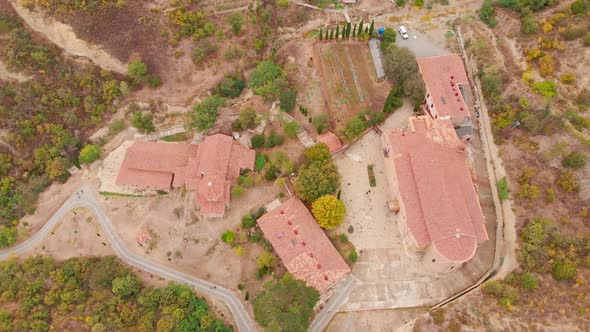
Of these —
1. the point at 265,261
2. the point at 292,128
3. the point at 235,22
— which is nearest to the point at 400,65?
the point at 292,128

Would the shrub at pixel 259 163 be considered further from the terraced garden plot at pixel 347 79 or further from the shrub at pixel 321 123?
the terraced garden plot at pixel 347 79

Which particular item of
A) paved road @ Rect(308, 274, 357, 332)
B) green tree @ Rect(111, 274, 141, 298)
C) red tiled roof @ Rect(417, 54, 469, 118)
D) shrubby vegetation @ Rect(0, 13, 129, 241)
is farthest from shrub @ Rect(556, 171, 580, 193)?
shrubby vegetation @ Rect(0, 13, 129, 241)

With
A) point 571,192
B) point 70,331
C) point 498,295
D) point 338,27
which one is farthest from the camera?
point 338,27

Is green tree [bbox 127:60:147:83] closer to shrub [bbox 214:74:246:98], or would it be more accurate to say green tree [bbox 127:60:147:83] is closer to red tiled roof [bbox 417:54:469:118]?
shrub [bbox 214:74:246:98]

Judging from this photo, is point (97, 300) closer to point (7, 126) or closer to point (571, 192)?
point (7, 126)

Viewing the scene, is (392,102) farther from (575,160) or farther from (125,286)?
(125,286)

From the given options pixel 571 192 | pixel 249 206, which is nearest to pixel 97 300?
pixel 249 206
